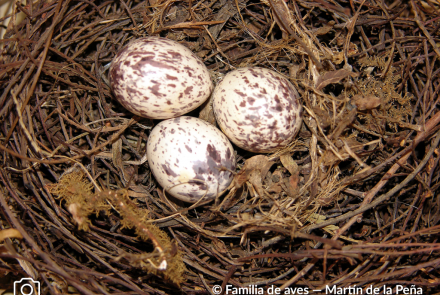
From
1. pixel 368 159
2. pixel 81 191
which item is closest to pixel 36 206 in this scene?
pixel 81 191

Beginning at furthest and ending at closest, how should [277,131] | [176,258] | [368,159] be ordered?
[368,159], [277,131], [176,258]

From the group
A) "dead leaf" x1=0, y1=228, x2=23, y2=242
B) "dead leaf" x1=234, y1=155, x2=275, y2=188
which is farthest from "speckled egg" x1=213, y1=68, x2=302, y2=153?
"dead leaf" x1=0, y1=228, x2=23, y2=242

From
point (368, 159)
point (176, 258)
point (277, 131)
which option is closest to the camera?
point (176, 258)

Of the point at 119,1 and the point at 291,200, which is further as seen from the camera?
the point at 119,1

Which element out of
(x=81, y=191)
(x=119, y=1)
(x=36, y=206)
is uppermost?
(x=119, y=1)

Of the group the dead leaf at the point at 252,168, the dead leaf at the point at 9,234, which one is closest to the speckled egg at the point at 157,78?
the dead leaf at the point at 252,168

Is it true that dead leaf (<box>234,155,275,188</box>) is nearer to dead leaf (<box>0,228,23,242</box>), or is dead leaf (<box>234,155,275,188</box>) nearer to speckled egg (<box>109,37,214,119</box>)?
speckled egg (<box>109,37,214,119</box>)

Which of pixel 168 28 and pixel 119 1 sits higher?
pixel 119 1

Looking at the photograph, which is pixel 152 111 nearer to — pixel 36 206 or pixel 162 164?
pixel 162 164
